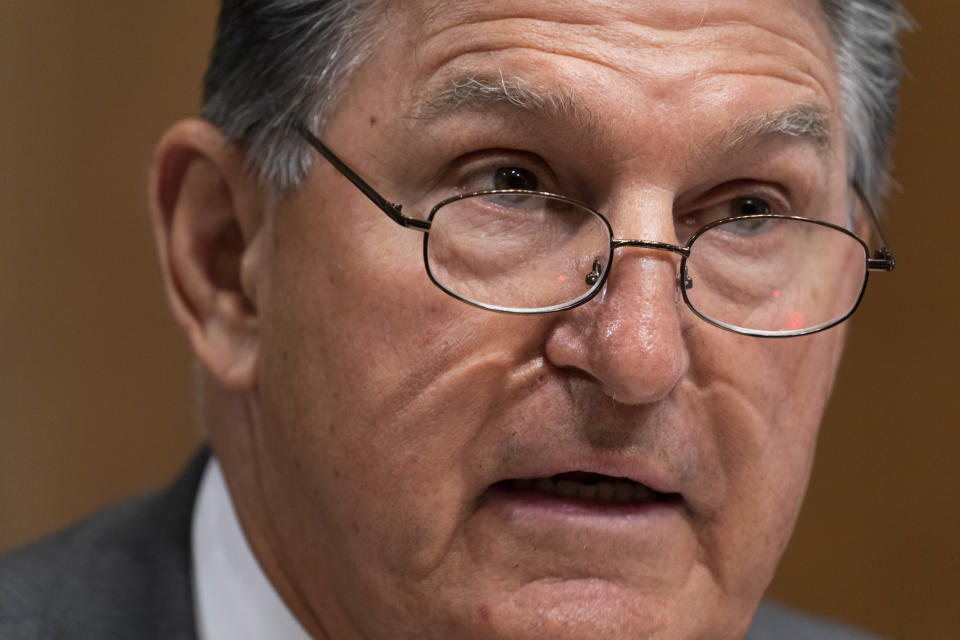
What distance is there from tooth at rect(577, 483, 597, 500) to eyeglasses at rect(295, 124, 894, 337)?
0.24m

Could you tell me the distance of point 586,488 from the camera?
4.66 ft

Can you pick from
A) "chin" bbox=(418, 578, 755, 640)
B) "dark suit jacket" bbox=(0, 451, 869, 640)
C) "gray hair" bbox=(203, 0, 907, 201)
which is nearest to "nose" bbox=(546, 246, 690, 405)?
"chin" bbox=(418, 578, 755, 640)

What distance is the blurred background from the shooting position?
2938mm

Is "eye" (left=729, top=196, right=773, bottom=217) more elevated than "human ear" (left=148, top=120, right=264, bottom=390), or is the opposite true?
"human ear" (left=148, top=120, right=264, bottom=390)

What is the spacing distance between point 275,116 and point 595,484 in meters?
0.67

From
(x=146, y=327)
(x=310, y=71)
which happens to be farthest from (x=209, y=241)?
(x=146, y=327)

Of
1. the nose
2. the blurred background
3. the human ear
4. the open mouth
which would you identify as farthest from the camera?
the blurred background

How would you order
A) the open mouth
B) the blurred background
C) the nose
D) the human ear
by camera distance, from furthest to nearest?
the blurred background → the human ear → the open mouth → the nose

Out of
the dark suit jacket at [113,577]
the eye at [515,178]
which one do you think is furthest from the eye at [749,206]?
the dark suit jacket at [113,577]

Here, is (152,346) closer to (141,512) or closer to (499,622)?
(141,512)

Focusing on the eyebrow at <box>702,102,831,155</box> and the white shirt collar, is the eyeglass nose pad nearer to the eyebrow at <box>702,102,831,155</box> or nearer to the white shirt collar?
the eyebrow at <box>702,102,831,155</box>

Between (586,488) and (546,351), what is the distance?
0.63ft

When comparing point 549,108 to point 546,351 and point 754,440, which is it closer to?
point 546,351

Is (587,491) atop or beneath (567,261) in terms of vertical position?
beneath
